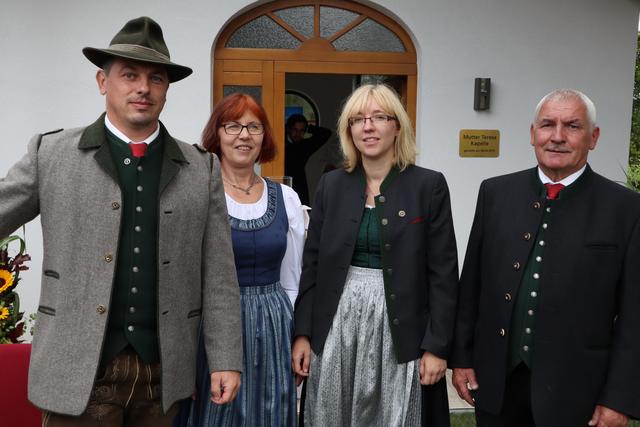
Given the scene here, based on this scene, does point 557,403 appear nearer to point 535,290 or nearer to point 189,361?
point 535,290

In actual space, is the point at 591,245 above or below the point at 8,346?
above

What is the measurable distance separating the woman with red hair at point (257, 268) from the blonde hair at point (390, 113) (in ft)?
1.12

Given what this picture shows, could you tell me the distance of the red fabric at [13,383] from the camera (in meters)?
2.33

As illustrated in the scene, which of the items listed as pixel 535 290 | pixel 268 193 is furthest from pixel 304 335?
pixel 535 290

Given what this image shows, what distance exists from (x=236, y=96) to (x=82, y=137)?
0.95m

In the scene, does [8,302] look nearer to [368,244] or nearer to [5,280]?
[5,280]

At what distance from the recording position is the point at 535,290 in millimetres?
2258

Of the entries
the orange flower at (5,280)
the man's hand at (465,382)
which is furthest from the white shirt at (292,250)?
the orange flower at (5,280)

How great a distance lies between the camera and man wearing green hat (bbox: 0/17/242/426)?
1.85 meters

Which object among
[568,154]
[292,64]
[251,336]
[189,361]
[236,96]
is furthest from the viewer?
[292,64]

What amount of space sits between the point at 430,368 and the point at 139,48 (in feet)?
5.01

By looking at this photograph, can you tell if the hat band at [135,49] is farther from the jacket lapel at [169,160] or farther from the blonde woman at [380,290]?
the blonde woman at [380,290]

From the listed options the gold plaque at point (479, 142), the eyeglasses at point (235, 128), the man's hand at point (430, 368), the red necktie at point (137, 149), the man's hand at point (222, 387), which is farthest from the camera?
the gold plaque at point (479, 142)

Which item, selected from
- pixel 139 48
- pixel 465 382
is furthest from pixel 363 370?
pixel 139 48
